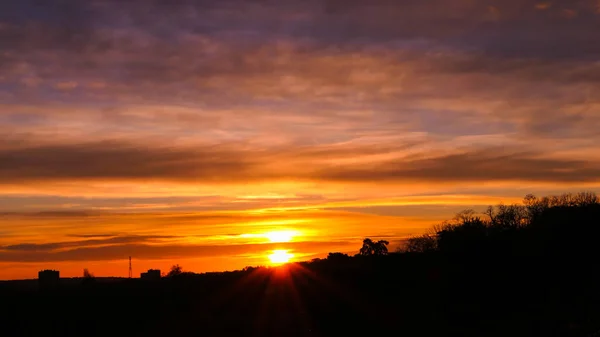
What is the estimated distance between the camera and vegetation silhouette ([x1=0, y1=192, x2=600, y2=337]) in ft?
149

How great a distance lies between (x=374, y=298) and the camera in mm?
54312

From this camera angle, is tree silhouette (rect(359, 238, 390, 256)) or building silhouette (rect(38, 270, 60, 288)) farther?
tree silhouette (rect(359, 238, 390, 256))

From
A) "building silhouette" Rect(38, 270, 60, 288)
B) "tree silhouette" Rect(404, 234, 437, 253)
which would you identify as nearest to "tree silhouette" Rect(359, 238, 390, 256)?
"tree silhouette" Rect(404, 234, 437, 253)

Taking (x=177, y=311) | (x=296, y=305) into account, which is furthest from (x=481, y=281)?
(x=177, y=311)

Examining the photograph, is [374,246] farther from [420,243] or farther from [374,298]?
[374,298]

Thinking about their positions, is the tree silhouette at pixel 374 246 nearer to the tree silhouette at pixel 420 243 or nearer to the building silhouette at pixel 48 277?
the tree silhouette at pixel 420 243

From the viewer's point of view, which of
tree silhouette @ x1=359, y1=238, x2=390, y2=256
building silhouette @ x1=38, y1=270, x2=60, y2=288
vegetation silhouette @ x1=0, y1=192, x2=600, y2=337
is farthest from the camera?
tree silhouette @ x1=359, y1=238, x2=390, y2=256

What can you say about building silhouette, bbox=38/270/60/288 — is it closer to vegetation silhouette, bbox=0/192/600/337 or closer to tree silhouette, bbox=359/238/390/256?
vegetation silhouette, bbox=0/192/600/337

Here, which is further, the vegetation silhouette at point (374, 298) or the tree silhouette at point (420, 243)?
the tree silhouette at point (420, 243)

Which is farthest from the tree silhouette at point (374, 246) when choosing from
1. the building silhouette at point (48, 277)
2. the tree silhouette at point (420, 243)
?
the building silhouette at point (48, 277)

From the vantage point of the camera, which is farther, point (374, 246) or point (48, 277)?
point (374, 246)

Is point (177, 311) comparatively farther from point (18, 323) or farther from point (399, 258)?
point (399, 258)

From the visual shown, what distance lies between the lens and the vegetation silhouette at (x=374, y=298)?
45.4m

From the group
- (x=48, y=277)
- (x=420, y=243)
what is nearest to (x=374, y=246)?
(x=420, y=243)
